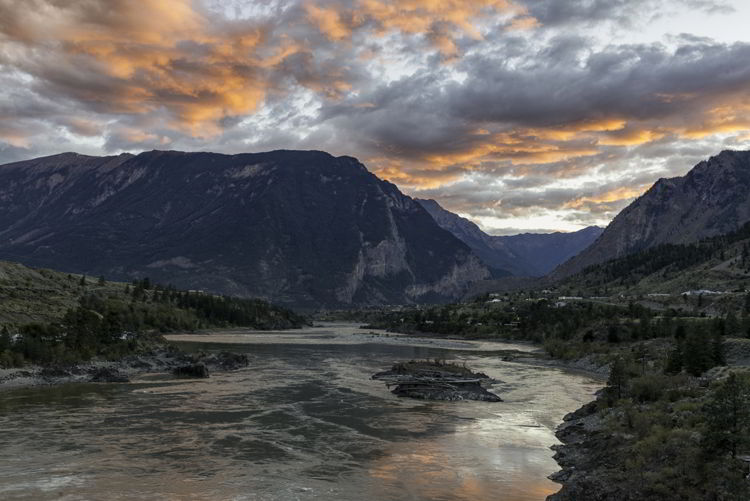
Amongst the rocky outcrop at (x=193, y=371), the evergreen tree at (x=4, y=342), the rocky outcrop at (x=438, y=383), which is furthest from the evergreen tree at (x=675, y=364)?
the evergreen tree at (x=4, y=342)

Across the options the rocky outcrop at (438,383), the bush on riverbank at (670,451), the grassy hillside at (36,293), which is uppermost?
the grassy hillside at (36,293)

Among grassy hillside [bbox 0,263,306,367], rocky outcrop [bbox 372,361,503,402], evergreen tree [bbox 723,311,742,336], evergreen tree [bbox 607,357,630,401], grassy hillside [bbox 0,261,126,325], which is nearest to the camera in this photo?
evergreen tree [bbox 607,357,630,401]

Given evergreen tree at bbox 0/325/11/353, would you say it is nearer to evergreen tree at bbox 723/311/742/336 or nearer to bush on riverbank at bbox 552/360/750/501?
bush on riverbank at bbox 552/360/750/501

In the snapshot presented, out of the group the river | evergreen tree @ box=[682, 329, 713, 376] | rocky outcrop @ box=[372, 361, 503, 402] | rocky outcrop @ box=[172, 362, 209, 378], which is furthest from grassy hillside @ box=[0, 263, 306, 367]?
evergreen tree @ box=[682, 329, 713, 376]

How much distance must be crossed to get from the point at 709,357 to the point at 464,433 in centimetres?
3351

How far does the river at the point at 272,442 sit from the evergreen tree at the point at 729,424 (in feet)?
33.4

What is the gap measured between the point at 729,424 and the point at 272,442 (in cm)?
3228

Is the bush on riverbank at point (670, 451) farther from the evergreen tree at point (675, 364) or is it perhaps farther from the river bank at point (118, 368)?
the river bank at point (118, 368)

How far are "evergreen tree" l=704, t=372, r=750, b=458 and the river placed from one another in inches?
400

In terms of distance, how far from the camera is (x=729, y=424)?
2988cm

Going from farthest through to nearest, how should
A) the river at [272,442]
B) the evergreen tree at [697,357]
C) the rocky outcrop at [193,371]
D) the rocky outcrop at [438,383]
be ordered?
the rocky outcrop at [193,371] → the rocky outcrop at [438,383] → the evergreen tree at [697,357] → the river at [272,442]

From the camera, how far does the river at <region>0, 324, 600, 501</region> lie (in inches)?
1405

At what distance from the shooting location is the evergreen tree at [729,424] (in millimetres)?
29545

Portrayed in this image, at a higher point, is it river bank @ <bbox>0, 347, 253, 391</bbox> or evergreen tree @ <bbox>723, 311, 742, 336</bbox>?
evergreen tree @ <bbox>723, 311, 742, 336</bbox>
